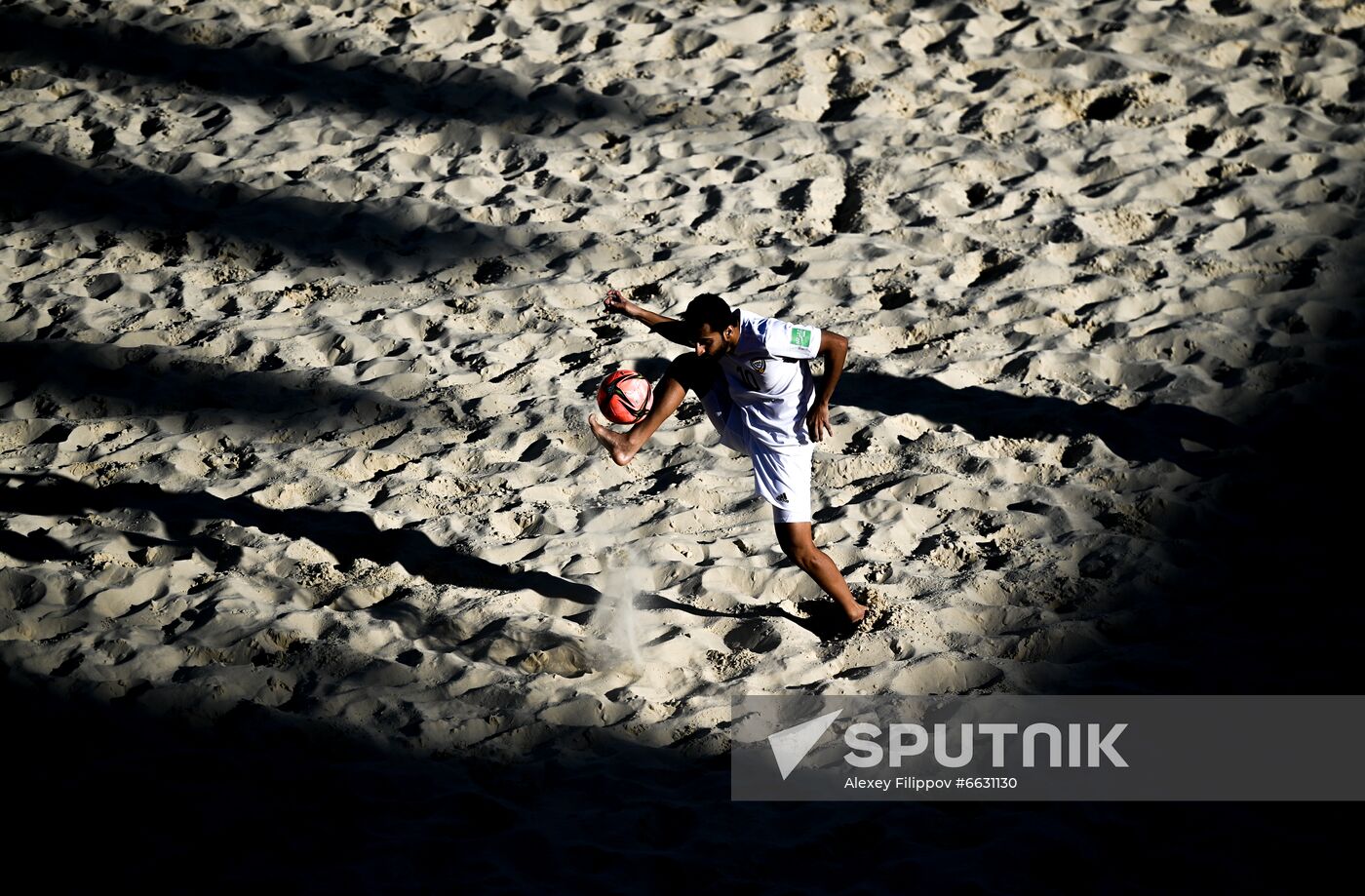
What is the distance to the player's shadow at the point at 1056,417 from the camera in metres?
5.50

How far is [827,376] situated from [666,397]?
61 centimetres

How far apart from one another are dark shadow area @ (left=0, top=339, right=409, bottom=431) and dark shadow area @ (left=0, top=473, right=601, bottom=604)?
0.59m

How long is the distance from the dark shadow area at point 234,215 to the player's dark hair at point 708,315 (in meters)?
2.89

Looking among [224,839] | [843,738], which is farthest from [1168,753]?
[224,839]

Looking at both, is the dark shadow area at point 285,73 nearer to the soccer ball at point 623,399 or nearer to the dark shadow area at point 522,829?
the soccer ball at point 623,399

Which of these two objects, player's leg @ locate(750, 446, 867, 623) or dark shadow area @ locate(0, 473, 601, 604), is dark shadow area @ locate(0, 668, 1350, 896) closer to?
player's leg @ locate(750, 446, 867, 623)

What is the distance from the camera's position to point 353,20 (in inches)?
341

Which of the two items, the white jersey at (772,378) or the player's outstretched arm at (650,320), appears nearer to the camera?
the white jersey at (772,378)

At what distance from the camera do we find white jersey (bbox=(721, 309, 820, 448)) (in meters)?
4.46

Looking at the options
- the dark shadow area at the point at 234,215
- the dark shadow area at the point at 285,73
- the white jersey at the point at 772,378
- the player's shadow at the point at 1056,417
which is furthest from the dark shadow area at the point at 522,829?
the dark shadow area at the point at 285,73

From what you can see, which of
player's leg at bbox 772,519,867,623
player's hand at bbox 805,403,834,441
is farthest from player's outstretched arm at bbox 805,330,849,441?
player's leg at bbox 772,519,867,623

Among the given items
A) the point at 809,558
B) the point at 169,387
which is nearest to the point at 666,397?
the point at 809,558

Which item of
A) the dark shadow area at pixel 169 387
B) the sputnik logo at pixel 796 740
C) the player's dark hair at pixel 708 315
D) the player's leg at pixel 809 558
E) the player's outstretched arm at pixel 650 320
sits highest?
the player's dark hair at pixel 708 315

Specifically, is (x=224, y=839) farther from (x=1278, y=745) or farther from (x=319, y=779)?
(x=1278, y=745)
